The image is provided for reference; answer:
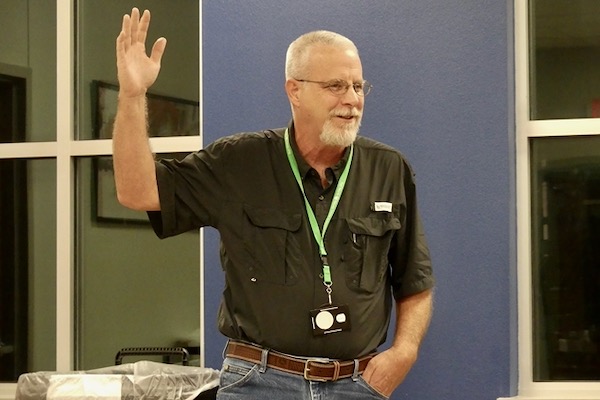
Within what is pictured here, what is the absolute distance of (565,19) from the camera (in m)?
3.21

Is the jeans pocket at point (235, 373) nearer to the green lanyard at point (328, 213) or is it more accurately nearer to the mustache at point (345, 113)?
the green lanyard at point (328, 213)

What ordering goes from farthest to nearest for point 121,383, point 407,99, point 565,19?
1. point 565,19
2. point 407,99
3. point 121,383

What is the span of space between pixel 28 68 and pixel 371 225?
2.25 meters

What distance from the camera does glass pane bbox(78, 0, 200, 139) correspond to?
3627 mm

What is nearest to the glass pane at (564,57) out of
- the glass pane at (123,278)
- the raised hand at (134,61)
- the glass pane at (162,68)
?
the glass pane at (162,68)

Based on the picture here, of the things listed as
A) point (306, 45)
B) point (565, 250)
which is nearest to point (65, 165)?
point (306, 45)

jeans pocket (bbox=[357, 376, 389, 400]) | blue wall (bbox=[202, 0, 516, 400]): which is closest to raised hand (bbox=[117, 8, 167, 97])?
jeans pocket (bbox=[357, 376, 389, 400])

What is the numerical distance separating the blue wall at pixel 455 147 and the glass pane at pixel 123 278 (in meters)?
1.04

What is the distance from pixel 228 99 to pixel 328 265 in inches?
47.7

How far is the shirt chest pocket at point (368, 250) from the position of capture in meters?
2.16

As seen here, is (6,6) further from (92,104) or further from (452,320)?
→ (452,320)

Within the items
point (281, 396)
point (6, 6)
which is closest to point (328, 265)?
point (281, 396)

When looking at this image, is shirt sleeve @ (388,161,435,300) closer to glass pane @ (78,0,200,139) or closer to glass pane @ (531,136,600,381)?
glass pane @ (531,136,600,381)

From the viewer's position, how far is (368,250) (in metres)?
2.19
